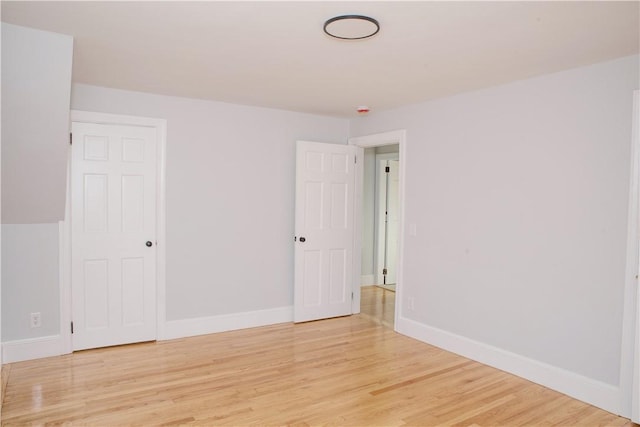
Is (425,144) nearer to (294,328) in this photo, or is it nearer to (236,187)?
(236,187)

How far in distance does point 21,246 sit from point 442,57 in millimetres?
3525

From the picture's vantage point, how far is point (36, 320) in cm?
353

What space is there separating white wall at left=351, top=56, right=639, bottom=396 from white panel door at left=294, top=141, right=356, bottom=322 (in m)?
0.89

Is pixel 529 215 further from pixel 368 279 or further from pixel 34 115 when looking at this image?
pixel 368 279

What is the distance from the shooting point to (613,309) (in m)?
2.81

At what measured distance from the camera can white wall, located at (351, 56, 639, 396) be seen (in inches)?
112

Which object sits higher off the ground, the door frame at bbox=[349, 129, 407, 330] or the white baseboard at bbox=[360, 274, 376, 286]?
the door frame at bbox=[349, 129, 407, 330]

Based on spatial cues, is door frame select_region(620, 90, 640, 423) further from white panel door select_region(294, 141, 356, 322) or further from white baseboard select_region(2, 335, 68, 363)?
white baseboard select_region(2, 335, 68, 363)

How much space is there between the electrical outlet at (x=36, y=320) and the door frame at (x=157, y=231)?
6.2 inches

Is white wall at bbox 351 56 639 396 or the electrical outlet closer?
white wall at bbox 351 56 639 396

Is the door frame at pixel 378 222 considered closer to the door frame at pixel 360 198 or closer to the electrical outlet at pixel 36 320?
the door frame at pixel 360 198

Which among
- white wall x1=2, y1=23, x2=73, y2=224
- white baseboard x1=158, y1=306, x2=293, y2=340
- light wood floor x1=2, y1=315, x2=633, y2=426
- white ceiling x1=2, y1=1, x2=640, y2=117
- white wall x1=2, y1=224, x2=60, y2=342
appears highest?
white ceiling x1=2, y1=1, x2=640, y2=117

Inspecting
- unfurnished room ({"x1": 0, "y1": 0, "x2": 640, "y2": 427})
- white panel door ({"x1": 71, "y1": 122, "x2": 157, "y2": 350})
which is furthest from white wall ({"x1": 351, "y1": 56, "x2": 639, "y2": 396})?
white panel door ({"x1": 71, "y1": 122, "x2": 157, "y2": 350})

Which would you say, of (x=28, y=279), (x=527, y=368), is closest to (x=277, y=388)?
(x=527, y=368)
